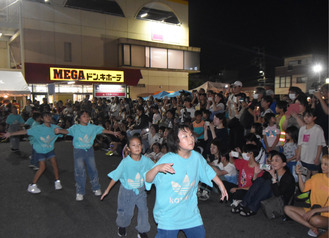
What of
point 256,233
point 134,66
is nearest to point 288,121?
point 256,233

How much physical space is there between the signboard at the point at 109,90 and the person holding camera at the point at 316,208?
1975 centimetres

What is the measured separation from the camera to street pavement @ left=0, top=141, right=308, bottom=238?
423cm

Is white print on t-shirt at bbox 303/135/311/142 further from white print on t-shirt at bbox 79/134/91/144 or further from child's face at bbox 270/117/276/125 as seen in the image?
white print on t-shirt at bbox 79/134/91/144

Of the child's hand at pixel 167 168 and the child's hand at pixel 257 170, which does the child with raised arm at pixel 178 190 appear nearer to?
the child's hand at pixel 167 168

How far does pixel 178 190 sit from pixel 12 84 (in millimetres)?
18358

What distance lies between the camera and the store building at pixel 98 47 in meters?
20.4

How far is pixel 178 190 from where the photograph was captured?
2729mm

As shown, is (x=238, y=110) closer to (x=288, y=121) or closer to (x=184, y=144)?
(x=288, y=121)

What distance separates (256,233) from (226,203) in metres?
1.28

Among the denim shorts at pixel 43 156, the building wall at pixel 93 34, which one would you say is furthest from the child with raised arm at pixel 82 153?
the building wall at pixel 93 34

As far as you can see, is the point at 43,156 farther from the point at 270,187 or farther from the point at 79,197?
the point at 270,187

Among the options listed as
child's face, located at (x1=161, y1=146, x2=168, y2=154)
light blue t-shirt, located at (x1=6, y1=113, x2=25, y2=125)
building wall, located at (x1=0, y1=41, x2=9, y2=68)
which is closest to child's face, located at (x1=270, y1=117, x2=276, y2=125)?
child's face, located at (x1=161, y1=146, x2=168, y2=154)

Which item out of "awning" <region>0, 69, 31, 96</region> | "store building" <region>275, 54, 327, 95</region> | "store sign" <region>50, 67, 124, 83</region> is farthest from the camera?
"store building" <region>275, 54, 327, 95</region>

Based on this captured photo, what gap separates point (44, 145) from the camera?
605 centimetres
